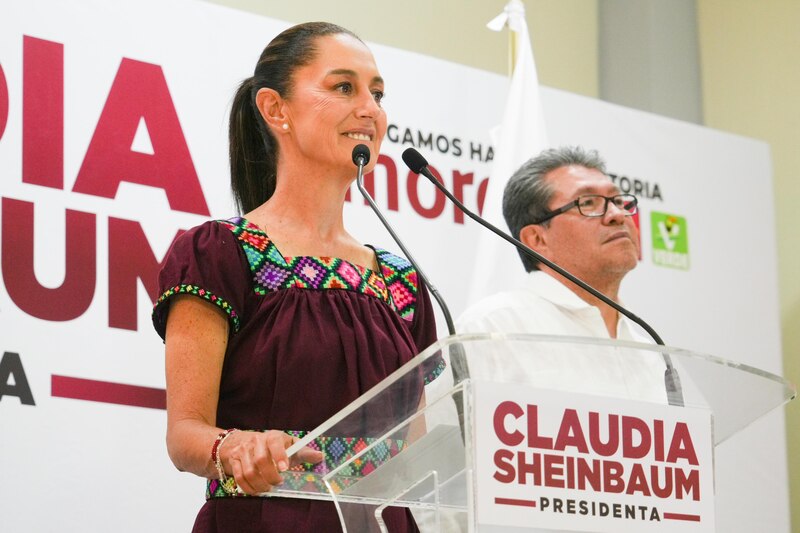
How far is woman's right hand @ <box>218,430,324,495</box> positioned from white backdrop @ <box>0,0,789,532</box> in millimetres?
1018

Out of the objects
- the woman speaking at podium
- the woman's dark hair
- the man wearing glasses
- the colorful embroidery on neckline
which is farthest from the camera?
the man wearing glasses

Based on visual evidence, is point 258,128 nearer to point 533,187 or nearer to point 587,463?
point 587,463

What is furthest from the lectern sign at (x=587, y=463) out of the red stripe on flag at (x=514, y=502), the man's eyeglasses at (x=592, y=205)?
the man's eyeglasses at (x=592, y=205)

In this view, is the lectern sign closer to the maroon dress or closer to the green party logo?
the maroon dress

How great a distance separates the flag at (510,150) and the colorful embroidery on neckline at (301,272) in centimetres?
135

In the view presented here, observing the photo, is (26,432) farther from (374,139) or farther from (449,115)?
(449,115)

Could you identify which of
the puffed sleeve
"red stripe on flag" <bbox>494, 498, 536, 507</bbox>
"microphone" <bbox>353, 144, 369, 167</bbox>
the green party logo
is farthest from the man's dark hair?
"red stripe on flag" <bbox>494, 498, 536, 507</bbox>

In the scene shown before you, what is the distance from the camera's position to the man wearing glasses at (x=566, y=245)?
278 cm

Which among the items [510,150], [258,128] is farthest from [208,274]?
[510,150]

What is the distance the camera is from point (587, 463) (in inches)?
50.3

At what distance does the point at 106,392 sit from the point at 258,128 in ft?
2.64

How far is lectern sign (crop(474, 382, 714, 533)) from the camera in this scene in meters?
1.23

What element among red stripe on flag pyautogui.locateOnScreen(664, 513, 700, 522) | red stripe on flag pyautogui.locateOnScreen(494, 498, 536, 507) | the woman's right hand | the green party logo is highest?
the green party logo

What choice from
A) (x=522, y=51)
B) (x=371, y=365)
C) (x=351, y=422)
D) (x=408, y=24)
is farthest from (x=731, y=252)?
(x=351, y=422)
